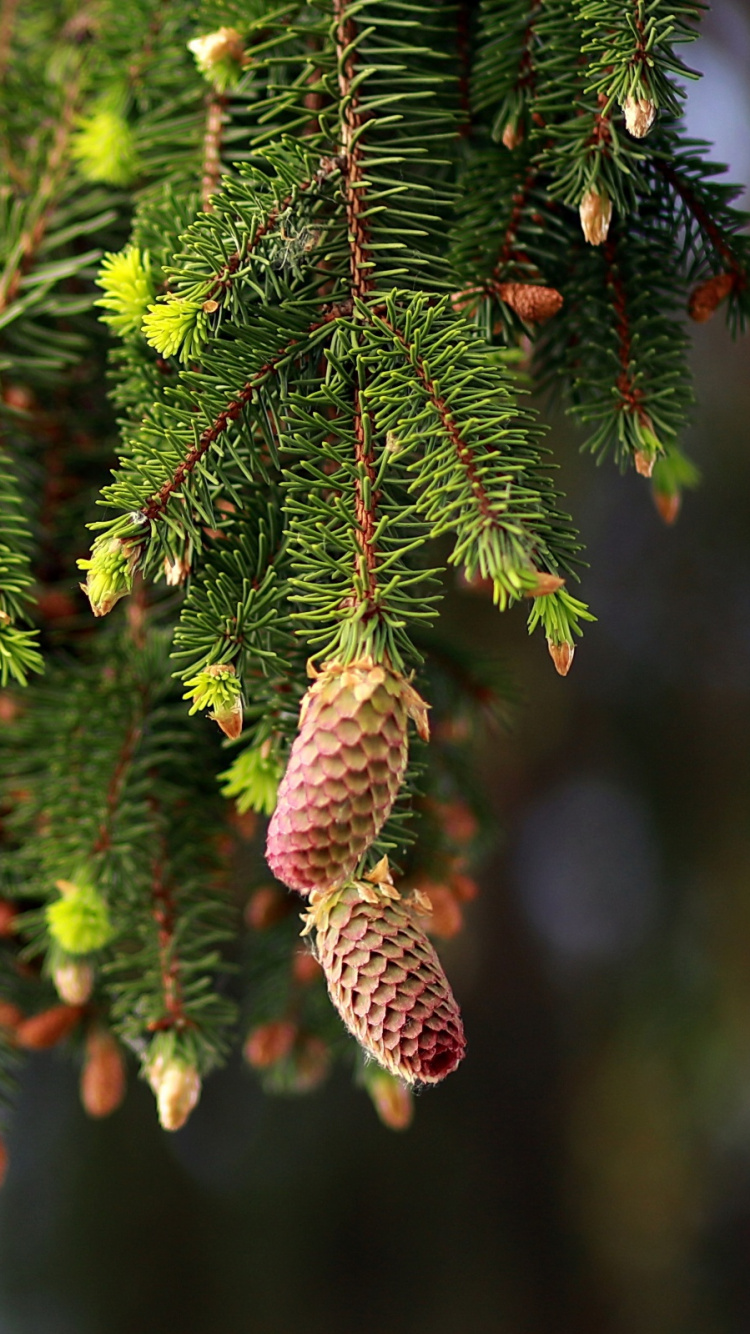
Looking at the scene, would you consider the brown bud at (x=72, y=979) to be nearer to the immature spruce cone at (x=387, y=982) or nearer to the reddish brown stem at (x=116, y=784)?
the reddish brown stem at (x=116, y=784)

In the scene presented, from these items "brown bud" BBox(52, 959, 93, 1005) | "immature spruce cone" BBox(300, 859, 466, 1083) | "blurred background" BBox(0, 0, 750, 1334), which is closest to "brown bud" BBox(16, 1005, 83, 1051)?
"brown bud" BBox(52, 959, 93, 1005)

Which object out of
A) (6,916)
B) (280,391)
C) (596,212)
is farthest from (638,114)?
(6,916)

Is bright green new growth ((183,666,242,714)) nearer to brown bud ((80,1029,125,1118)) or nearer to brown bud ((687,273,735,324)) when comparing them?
brown bud ((687,273,735,324))

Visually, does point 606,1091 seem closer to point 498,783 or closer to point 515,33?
point 498,783

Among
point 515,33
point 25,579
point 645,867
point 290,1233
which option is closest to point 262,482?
point 25,579

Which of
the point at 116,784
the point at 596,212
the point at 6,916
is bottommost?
the point at 6,916

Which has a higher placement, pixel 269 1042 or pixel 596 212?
pixel 596 212

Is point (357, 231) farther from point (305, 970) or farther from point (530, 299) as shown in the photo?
point (305, 970)
